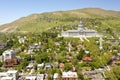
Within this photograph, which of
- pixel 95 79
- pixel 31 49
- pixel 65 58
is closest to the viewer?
pixel 95 79

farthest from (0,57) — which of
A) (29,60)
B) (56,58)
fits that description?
(56,58)

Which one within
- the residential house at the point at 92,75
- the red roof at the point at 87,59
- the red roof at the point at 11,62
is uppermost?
the red roof at the point at 11,62

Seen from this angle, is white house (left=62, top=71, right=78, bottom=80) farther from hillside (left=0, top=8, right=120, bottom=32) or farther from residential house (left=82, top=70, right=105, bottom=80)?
hillside (left=0, top=8, right=120, bottom=32)

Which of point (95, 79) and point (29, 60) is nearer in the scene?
point (95, 79)

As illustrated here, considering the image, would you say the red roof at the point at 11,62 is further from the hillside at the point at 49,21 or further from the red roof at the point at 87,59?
the hillside at the point at 49,21

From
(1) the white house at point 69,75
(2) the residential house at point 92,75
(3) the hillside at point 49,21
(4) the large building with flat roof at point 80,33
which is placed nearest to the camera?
(1) the white house at point 69,75

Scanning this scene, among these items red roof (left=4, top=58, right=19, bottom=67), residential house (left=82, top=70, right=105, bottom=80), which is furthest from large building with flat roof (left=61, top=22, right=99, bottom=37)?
residential house (left=82, top=70, right=105, bottom=80)

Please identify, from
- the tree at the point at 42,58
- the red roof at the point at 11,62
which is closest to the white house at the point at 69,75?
the tree at the point at 42,58

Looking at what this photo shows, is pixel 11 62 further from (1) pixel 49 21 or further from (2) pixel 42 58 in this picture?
(1) pixel 49 21

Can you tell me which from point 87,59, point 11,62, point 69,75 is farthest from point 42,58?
point 69,75

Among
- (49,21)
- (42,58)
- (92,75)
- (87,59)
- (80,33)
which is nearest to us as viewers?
(92,75)

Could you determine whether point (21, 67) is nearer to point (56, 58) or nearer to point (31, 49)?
point (56, 58)
